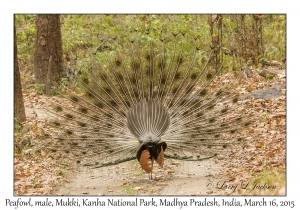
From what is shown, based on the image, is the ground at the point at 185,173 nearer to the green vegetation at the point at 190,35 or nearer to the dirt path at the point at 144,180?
the dirt path at the point at 144,180

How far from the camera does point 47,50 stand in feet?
38.0

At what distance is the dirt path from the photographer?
6305 millimetres

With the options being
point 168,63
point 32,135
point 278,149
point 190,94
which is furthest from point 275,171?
point 32,135

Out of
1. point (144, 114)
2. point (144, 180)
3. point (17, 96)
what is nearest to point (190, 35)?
point (17, 96)

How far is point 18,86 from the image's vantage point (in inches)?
338

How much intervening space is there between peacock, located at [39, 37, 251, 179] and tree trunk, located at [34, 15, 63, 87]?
4.45 m

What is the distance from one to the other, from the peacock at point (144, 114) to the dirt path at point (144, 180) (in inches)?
10.5

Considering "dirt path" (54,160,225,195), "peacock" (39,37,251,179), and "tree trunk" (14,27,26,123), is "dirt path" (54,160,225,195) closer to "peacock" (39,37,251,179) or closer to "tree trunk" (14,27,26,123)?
Result: "peacock" (39,37,251,179)

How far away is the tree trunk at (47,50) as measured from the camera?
11453 millimetres

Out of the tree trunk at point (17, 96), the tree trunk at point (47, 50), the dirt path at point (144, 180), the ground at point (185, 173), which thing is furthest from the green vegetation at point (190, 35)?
the dirt path at point (144, 180)

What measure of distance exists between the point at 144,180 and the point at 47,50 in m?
5.60

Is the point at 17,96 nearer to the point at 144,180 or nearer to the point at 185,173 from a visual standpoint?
the point at 144,180

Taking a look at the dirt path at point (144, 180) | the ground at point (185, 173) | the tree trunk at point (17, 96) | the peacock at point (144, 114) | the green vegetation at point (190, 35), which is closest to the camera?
the ground at point (185, 173)

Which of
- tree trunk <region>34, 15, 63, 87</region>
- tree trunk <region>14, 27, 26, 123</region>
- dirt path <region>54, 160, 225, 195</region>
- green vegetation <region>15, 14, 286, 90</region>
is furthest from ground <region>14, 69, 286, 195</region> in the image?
tree trunk <region>34, 15, 63, 87</region>
